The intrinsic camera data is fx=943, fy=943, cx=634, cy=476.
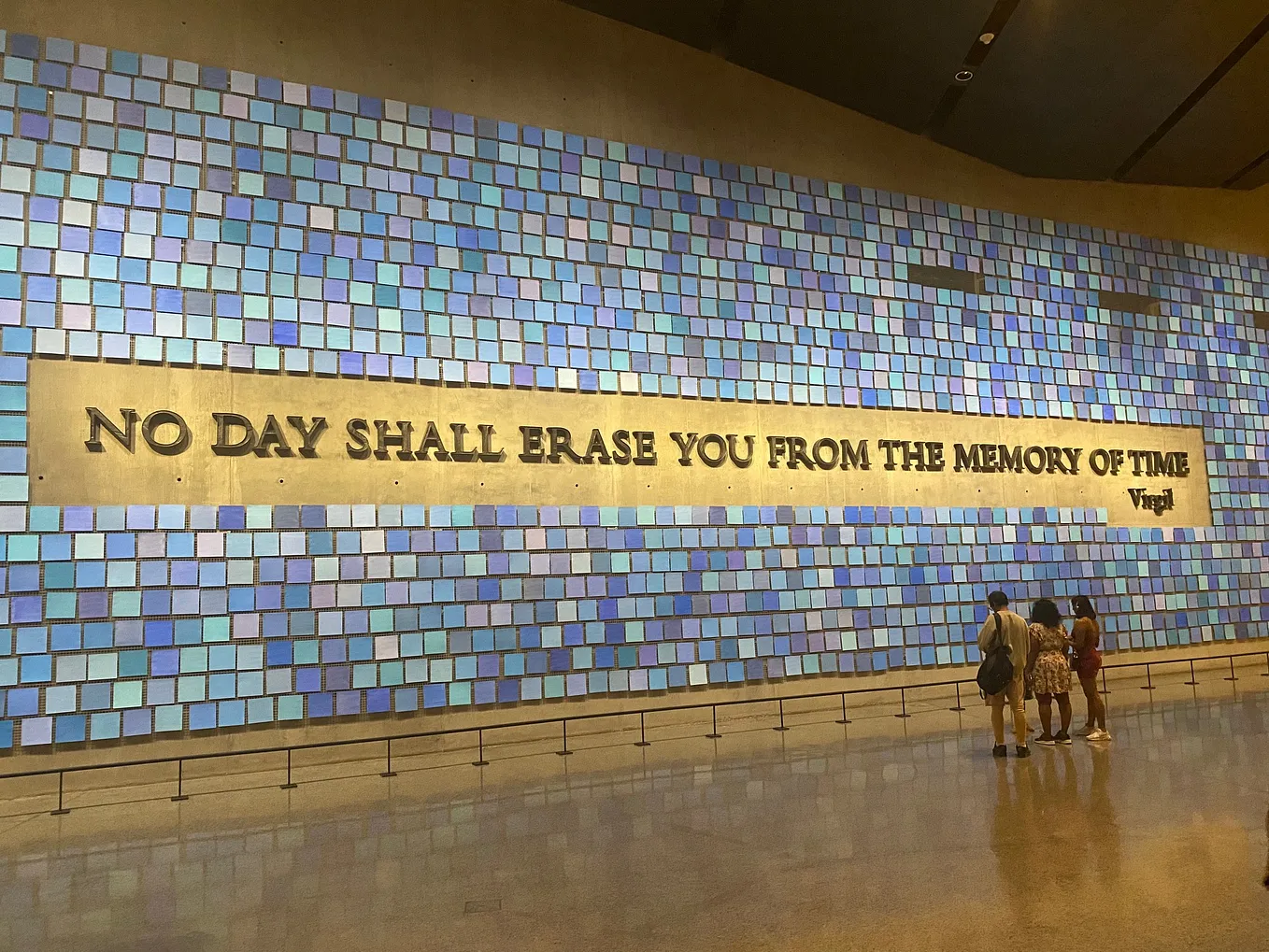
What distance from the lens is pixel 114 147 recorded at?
336 inches

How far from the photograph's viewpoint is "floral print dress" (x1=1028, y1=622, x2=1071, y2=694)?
308 inches

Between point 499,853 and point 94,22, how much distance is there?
27.2 ft

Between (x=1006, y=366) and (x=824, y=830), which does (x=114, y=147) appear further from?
(x=1006, y=366)

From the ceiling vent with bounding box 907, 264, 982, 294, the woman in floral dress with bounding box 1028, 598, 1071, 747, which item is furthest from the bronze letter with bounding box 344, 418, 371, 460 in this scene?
the ceiling vent with bounding box 907, 264, 982, 294

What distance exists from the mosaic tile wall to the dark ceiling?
49.4 inches

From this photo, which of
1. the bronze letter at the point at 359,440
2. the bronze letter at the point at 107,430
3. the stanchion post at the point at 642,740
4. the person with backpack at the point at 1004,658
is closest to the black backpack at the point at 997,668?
the person with backpack at the point at 1004,658

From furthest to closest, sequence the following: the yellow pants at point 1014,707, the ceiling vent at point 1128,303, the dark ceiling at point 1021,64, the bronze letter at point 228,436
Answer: the ceiling vent at point 1128,303
the dark ceiling at point 1021,64
the bronze letter at point 228,436
the yellow pants at point 1014,707

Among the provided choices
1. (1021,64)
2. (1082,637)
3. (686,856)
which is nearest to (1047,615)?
(1082,637)

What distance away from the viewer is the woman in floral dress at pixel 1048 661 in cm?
781

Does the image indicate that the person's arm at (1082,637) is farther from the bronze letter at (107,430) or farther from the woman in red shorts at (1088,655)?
the bronze letter at (107,430)

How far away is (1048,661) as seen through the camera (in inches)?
309

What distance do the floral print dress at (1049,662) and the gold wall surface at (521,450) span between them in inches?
155

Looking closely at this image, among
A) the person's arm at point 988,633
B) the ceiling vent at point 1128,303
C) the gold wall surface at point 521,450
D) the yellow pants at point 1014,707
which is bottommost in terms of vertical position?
the yellow pants at point 1014,707

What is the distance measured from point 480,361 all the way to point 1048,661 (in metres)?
6.07
